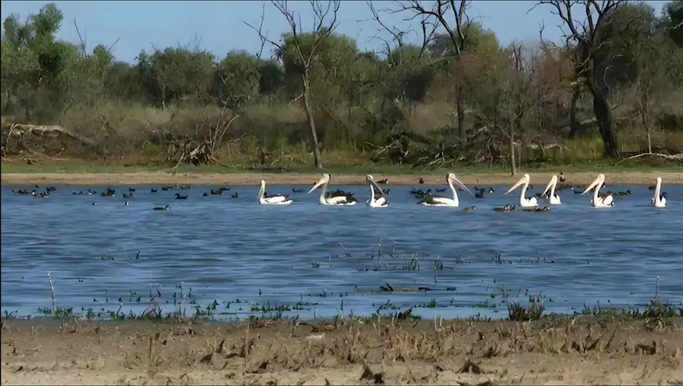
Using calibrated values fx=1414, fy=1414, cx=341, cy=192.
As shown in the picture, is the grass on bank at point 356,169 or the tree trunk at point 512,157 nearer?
the tree trunk at point 512,157

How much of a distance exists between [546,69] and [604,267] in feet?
90.3

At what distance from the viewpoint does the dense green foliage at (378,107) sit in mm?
44000

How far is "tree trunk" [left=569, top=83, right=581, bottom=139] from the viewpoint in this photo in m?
45.6

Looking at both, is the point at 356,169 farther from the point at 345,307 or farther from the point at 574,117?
the point at 345,307

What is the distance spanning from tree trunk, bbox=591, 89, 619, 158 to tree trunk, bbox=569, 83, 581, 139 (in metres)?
0.95

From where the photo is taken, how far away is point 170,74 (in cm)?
5859

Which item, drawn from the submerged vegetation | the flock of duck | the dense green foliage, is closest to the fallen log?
the dense green foliage

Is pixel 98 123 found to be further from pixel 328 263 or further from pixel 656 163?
pixel 328 263

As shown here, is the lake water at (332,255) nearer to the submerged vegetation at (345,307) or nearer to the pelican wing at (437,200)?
the submerged vegetation at (345,307)

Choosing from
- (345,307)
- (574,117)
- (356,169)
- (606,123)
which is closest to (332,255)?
(345,307)

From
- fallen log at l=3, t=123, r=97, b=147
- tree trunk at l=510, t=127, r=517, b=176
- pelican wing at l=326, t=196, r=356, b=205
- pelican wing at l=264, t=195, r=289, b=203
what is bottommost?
pelican wing at l=326, t=196, r=356, b=205

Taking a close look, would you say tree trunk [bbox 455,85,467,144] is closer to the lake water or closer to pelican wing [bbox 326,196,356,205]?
the lake water

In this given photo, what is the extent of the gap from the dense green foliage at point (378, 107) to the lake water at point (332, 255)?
10.0 m

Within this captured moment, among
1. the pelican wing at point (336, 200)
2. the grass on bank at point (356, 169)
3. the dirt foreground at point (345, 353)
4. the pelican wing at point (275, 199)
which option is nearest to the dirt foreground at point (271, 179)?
the grass on bank at point (356, 169)
